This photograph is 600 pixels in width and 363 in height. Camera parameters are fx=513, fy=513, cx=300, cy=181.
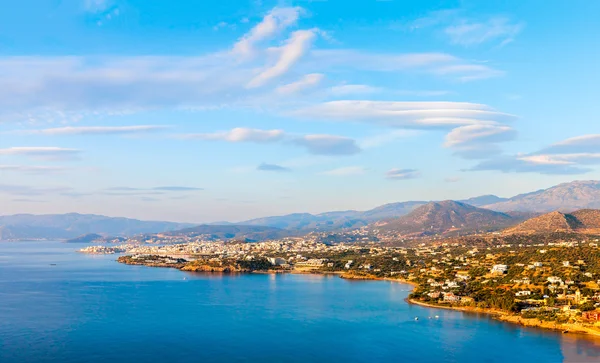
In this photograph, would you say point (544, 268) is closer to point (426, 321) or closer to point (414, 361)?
point (426, 321)

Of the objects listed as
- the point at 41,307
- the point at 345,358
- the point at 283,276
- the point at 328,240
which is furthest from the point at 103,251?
the point at 345,358

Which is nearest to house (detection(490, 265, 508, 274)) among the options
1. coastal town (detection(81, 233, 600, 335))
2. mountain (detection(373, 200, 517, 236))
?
coastal town (detection(81, 233, 600, 335))

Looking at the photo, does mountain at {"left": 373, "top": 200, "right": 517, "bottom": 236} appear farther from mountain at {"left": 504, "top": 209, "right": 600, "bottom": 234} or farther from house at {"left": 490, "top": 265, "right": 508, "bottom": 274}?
house at {"left": 490, "top": 265, "right": 508, "bottom": 274}

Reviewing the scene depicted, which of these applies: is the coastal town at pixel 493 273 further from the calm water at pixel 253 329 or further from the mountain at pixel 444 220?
the mountain at pixel 444 220

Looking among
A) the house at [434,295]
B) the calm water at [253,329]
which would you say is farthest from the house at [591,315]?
the house at [434,295]

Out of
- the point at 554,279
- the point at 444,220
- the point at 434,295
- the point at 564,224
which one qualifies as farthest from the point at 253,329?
the point at 444,220

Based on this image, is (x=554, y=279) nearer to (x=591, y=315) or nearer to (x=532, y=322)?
(x=532, y=322)
